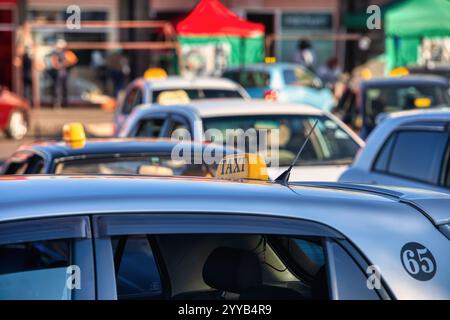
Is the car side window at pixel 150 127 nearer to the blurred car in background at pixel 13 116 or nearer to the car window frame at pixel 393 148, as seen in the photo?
the car window frame at pixel 393 148

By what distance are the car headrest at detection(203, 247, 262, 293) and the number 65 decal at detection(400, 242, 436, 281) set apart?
48 cm

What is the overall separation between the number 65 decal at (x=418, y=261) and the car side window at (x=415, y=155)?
12.4 ft

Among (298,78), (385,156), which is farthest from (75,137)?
(298,78)

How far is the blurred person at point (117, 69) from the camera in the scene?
A: 26.6m

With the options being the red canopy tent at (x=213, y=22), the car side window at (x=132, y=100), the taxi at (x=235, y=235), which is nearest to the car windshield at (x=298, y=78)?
the red canopy tent at (x=213, y=22)

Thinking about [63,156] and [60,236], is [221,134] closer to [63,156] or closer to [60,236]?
[63,156]

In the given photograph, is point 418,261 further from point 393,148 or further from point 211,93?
point 211,93

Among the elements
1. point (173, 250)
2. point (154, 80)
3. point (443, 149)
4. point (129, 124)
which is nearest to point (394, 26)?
point (154, 80)

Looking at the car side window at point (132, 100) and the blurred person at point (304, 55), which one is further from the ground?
the blurred person at point (304, 55)

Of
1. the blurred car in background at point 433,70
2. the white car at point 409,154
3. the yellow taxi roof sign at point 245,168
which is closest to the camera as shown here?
the yellow taxi roof sign at point 245,168

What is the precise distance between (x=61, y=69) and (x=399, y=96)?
14869 millimetres

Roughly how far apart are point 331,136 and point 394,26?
12.5 m

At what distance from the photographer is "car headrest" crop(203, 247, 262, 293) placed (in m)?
3.01
